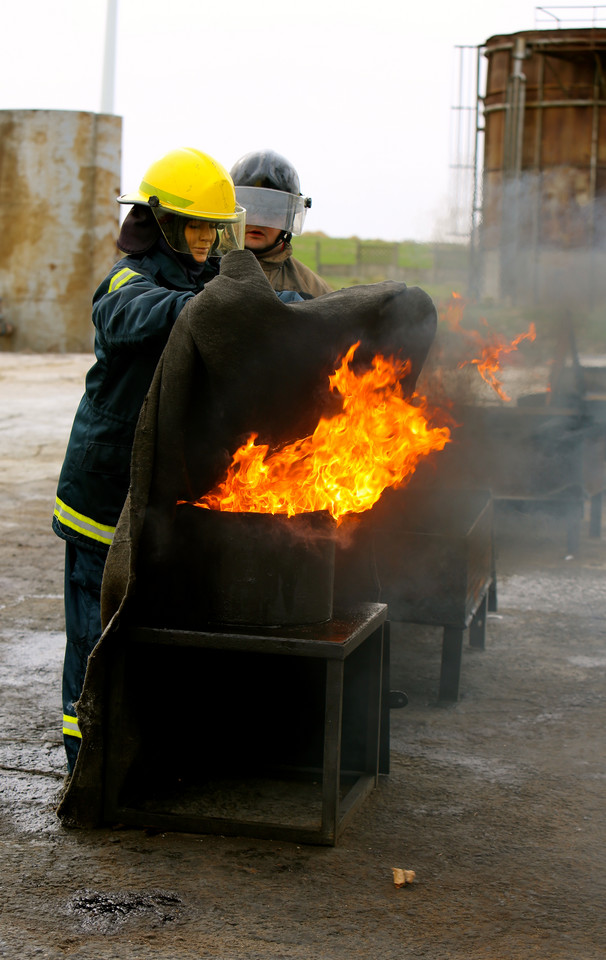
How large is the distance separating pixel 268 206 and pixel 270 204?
11mm

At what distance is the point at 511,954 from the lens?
2379mm

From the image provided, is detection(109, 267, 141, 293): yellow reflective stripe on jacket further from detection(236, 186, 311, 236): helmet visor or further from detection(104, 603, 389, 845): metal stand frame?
detection(236, 186, 311, 236): helmet visor

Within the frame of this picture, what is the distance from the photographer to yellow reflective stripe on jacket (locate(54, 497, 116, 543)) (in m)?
3.14

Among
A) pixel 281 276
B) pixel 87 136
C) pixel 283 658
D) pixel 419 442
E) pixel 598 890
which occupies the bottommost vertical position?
pixel 598 890

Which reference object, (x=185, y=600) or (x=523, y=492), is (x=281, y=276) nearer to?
(x=185, y=600)

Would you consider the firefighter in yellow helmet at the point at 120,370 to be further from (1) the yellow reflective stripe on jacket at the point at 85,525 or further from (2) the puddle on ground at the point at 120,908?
(2) the puddle on ground at the point at 120,908

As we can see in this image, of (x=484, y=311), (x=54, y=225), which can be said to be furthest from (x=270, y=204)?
(x=54, y=225)

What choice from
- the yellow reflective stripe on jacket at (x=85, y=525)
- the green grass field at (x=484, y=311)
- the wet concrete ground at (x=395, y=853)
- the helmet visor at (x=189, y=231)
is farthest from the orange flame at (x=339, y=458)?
the wet concrete ground at (x=395, y=853)

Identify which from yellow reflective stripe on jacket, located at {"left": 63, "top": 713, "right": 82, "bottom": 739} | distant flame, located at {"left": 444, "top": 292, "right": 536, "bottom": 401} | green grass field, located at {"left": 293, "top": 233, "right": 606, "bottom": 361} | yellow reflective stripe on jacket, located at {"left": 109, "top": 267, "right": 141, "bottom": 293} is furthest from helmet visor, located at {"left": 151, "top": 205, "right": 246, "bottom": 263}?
distant flame, located at {"left": 444, "top": 292, "right": 536, "bottom": 401}

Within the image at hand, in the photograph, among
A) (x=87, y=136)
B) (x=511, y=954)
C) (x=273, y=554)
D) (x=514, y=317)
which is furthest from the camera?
(x=87, y=136)

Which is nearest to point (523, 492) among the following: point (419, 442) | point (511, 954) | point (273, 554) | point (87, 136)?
point (419, 442)

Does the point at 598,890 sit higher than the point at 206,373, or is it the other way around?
the point at 206,373

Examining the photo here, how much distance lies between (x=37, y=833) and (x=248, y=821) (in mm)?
585

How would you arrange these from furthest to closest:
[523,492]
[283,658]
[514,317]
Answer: [514,317] → [523,492] → [283,658]
